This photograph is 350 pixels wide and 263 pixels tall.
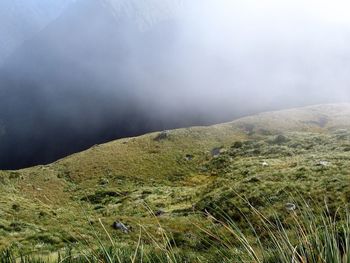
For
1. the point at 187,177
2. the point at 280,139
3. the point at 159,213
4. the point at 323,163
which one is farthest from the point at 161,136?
the point at 159,213

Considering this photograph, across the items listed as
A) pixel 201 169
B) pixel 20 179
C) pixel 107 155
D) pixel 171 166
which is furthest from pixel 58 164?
pixel 201 169

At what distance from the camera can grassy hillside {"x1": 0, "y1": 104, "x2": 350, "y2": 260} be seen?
28609 mm

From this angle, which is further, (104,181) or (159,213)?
(104,181)

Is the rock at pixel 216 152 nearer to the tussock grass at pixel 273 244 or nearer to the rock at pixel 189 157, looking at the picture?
the rock at pixel 189 157

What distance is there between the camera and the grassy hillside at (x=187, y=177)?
1126 inches

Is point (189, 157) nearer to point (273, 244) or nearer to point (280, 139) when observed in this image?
point (280, 139)

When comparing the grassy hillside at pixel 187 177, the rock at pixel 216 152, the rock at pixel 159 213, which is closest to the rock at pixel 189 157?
the grassy hillside at pixel 187 177

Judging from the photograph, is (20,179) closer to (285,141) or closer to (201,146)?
(201,146)

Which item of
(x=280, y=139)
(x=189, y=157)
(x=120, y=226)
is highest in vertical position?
(x=120, y=226)

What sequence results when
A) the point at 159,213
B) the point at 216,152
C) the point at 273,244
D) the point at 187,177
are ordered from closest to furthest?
the point at 273,244, the point at 159,213, the point at 187,177, the point at 216,152

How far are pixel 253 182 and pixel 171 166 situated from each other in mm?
39321

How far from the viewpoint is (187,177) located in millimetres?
71312

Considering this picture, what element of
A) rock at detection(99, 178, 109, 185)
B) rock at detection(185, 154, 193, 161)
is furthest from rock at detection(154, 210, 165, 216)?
rock at detection(185, 154, 193, 161)

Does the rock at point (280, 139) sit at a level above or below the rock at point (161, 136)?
below
